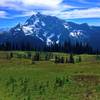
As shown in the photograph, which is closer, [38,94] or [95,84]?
[38,94]

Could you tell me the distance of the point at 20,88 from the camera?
43.2m

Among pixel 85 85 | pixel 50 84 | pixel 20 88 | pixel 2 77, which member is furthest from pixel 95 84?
pixel 2 77

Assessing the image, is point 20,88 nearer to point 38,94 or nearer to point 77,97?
point 38,94

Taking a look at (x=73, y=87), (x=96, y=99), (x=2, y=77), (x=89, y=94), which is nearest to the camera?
(x=96, y=99)

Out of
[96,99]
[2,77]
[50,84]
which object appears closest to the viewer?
[96,99]

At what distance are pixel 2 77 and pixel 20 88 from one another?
13261 mm

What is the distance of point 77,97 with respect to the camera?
3525cm

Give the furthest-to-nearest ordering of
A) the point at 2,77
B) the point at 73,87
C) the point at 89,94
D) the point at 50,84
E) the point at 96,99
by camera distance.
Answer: the point at 2,77 < the point at 50,84 < the point at 73,87 < the point at 89,94 < the point at 96,99

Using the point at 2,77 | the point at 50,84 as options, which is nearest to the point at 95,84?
the point at 50,84

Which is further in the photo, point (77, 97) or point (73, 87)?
Answer: point (73, 87)

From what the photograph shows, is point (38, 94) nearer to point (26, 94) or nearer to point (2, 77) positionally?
point (26, 94)

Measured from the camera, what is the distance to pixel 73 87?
4144 cm

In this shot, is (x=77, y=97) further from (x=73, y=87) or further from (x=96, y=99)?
(x=73, y=87)

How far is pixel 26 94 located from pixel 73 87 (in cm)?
580
